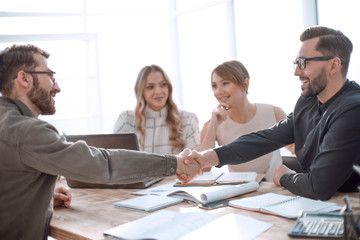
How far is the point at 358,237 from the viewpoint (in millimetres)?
1115

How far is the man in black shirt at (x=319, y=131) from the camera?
5.98 feet

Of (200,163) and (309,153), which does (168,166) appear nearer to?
(200,163)

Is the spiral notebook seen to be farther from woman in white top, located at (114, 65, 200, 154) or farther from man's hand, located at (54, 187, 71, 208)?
woman in white top, located at (114, 65, 200, 154)

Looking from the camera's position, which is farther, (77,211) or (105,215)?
(77,211)

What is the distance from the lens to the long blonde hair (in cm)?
346

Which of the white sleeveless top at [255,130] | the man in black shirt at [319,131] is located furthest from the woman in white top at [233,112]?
the man in black shirt at [319,131]

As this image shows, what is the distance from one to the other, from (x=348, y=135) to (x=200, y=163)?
2.83 feet

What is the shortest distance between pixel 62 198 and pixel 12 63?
0.71 metres

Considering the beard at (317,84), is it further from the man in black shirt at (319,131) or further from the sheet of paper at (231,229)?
the sheet of paper at (231,229)

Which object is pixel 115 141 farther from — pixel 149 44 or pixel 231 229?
pixel 149 44

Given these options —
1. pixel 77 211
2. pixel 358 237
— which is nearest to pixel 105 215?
pixel 77 211

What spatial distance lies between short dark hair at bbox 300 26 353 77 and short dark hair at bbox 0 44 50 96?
4.95 ft

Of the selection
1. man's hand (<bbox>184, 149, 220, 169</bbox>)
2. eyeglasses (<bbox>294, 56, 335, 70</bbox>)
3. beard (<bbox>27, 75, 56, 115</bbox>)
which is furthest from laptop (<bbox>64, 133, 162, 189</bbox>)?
eyeglasses (<bbox>294, 56, 335, 70</bbox>)

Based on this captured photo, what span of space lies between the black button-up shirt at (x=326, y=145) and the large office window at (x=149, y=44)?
8.83 ft
